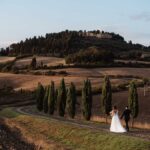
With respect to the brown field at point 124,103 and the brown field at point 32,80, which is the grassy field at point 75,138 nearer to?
the brown field at point 124,103

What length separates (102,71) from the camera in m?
142

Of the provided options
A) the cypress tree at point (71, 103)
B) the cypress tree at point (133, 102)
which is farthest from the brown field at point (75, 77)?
the cypress tree at point (133, 102)

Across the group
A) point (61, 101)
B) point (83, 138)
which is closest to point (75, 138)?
point (83, 138)

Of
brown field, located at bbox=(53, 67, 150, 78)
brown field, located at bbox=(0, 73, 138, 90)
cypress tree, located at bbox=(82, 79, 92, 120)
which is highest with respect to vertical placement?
cypress tree, located at bbox=(82, 79, 92, 120)

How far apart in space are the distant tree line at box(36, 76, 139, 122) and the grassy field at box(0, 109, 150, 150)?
29.4 feet

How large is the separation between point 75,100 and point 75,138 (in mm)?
26706

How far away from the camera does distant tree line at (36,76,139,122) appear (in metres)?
48.5

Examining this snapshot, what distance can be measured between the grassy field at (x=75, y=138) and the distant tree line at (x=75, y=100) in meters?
8.97

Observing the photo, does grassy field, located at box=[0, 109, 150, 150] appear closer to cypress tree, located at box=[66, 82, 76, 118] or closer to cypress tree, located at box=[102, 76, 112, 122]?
cypress tree, located at box=[102, 76, 112, 122]

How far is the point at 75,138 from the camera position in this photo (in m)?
33.0

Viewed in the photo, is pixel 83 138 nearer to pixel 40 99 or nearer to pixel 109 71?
pixel 40 99

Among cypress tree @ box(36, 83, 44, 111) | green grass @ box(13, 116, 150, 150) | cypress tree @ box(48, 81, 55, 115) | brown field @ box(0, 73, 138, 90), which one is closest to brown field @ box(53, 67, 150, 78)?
brown field @ box(0, 73, 138, 90)

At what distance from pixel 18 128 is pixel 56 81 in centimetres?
7414

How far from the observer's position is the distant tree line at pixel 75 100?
48.5 meters
